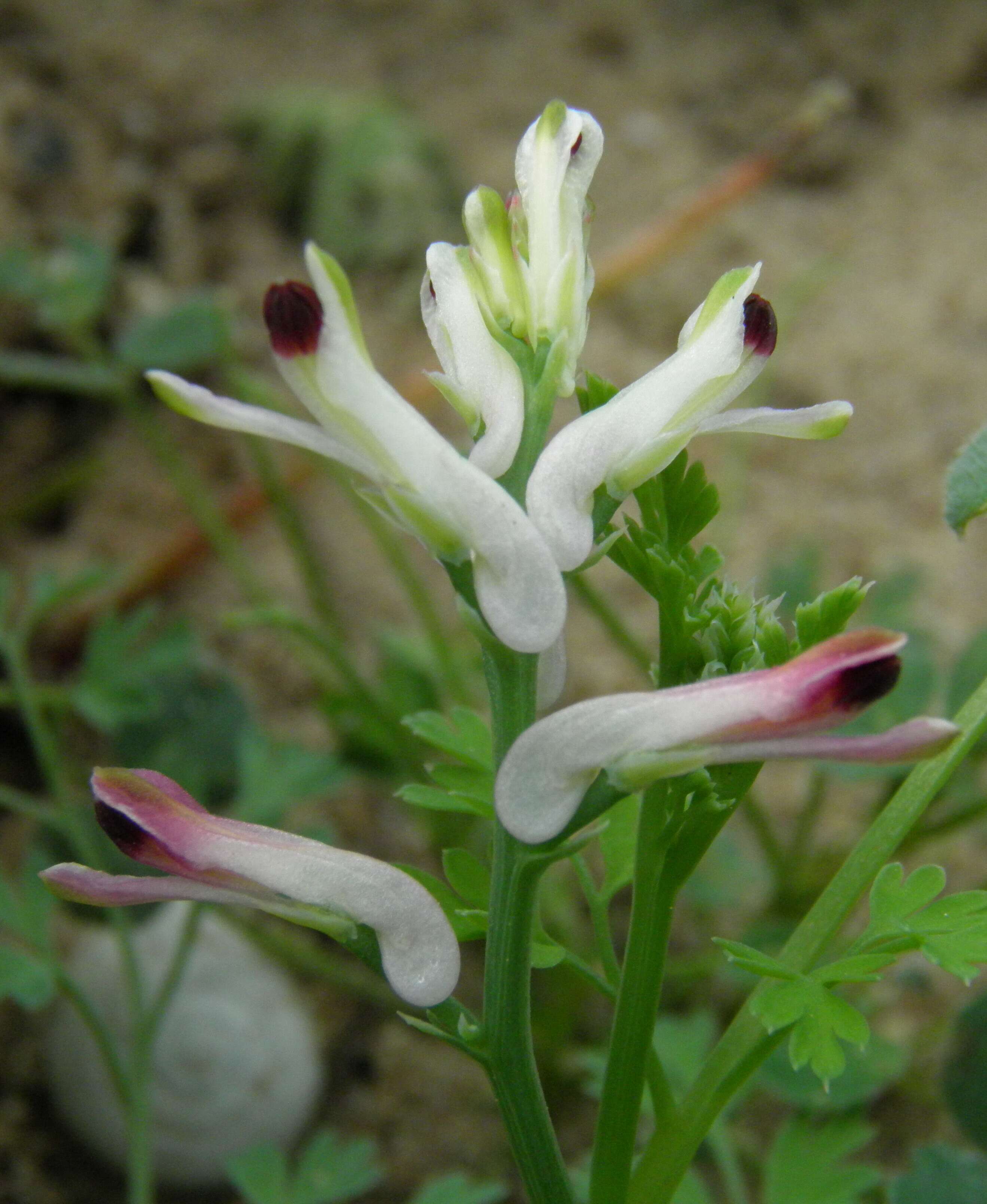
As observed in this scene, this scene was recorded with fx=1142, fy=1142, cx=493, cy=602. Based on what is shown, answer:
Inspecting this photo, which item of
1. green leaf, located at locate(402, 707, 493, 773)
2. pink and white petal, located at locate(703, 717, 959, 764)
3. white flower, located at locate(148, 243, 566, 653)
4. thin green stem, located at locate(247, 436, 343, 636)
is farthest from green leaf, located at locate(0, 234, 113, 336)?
pink and white petal, located at locate(703, 717, 959, 764)

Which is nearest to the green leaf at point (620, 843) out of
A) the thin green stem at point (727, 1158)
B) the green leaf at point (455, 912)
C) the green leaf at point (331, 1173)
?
the green leaf at point (455, 912)

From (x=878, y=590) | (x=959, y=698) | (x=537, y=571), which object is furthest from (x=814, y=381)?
(x=537, y=571)

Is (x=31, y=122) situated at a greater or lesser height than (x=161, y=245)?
greater

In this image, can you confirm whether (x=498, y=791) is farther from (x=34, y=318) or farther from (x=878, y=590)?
(x=34, y=318)

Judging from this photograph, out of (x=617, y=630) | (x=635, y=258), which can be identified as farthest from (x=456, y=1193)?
(x=635, y=258)

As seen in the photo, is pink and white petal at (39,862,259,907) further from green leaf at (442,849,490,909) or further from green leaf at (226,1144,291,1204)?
green leaf at (226,1144,291,1204)

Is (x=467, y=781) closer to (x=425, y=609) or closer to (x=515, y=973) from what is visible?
(x=515, y=973)
